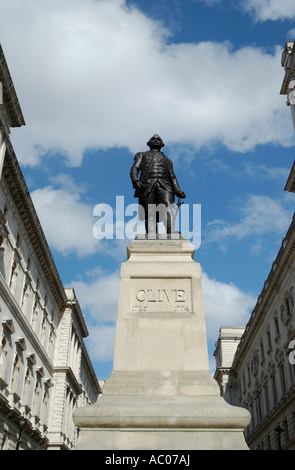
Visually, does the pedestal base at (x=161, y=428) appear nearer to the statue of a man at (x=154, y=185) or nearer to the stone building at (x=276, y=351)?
the statue of a man at (x=154, y=185)

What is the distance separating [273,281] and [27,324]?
21693 mm

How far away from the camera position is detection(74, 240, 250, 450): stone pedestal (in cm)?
626

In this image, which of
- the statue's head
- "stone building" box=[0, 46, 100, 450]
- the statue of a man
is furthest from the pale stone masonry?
the statue of a man

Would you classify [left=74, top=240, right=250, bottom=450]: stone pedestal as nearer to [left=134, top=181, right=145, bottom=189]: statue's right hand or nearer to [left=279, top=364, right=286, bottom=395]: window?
[left=134, top=181, right=145, bottom=189]: statue's right hand

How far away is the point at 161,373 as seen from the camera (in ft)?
23.9

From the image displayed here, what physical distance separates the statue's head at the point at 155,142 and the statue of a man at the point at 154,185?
30 centimetres

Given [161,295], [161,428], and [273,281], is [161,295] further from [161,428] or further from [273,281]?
[273,281]

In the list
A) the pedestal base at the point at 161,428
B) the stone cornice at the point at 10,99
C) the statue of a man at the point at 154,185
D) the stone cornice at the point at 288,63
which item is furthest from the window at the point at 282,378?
the pedestal base at the point at 161,428

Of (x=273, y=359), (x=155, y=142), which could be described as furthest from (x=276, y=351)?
(x=155, y=142)

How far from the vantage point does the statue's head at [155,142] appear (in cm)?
1039

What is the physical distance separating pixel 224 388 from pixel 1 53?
59859mm
